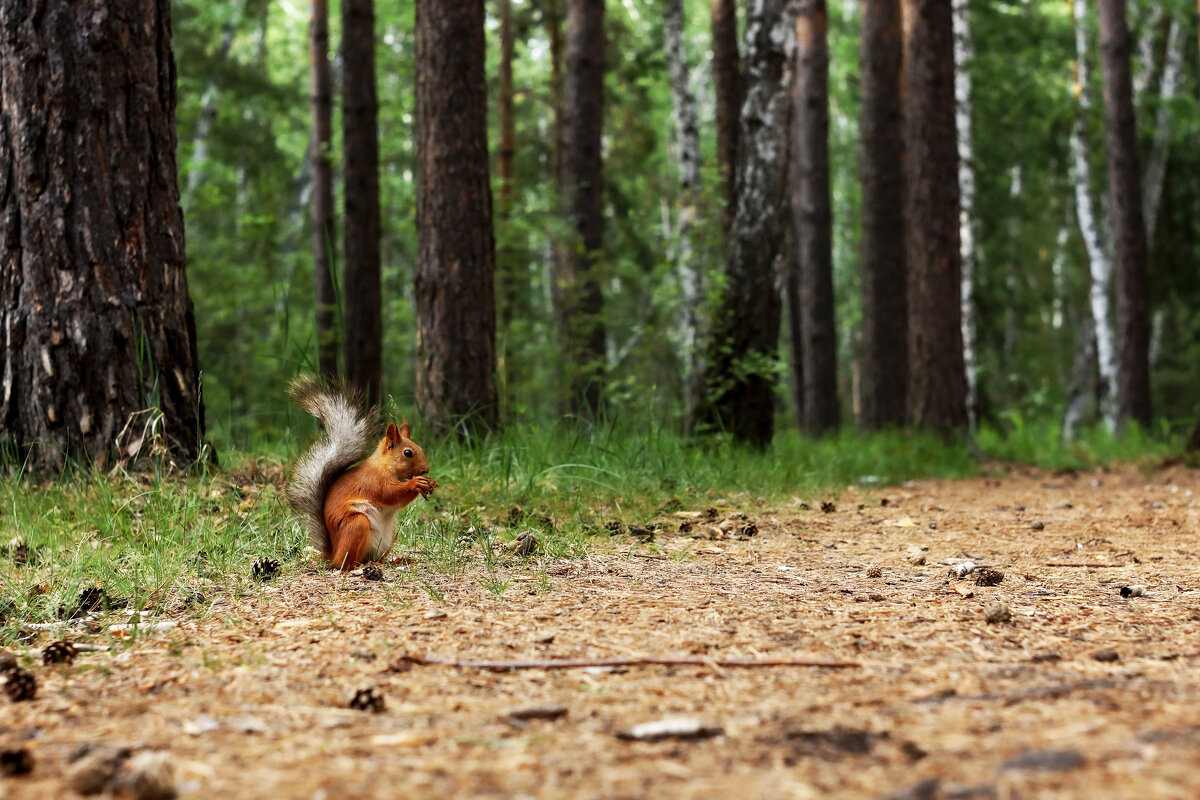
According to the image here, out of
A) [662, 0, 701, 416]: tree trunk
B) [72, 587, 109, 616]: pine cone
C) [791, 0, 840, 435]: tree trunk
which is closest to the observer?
[72, 587, 109, 616]: pine cone

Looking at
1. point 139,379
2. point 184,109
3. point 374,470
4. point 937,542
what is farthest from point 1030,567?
point 184,109

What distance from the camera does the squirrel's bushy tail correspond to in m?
3.63

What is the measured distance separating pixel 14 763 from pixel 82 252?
3951mm

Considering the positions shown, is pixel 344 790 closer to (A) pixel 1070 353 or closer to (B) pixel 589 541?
(B) pixel 589 541

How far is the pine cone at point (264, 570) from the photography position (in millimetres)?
3500

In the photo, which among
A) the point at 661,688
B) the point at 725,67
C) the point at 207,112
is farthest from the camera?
the point at 207,112

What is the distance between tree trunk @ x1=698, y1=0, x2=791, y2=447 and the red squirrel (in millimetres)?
4828

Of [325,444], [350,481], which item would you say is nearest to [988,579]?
[350,481]

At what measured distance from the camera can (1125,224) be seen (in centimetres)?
1468

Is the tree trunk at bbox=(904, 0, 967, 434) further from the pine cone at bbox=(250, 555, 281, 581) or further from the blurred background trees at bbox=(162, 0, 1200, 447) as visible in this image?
the pine cone at bbox=(250, 555, 281, 581)

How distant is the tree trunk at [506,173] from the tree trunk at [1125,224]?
29.9 feet

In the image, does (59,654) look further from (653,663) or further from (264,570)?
(653,663)

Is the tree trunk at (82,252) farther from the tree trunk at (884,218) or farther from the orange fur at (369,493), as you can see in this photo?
the tree trunk at (884,218)

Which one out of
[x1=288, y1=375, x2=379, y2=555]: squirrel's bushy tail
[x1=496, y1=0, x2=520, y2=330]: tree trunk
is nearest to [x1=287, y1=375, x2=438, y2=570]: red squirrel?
[x1=288, y1=375, x2=379, y2=555]: squirrel's bushy tail
